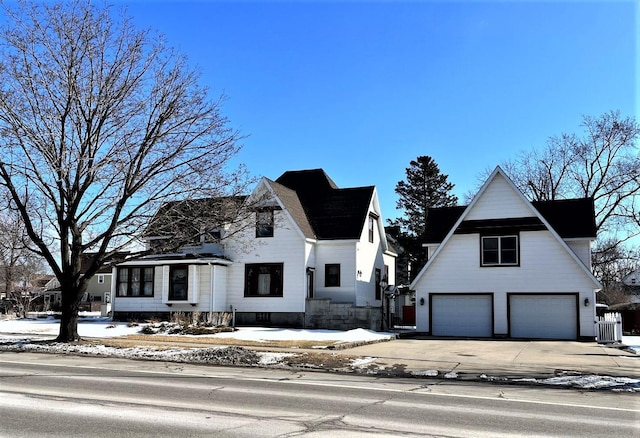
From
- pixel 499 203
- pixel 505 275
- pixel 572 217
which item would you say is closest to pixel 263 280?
pixel 505 275

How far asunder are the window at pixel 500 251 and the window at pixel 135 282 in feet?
60.8

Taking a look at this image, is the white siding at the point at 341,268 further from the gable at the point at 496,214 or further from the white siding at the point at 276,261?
the gable at the point at 496,214

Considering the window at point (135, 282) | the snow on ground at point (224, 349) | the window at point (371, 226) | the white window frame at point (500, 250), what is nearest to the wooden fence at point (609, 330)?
the snow on ground at point (224, 349)

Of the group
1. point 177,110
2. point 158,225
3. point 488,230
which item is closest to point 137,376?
point 158,225

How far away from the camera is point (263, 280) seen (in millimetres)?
32156

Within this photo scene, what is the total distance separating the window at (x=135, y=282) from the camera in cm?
3366

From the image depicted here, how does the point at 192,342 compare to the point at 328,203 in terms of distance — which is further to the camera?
the point at 328,203

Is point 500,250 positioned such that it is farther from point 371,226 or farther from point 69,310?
point 69,310

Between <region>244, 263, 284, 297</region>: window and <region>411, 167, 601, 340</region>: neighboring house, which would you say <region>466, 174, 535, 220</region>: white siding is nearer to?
<region>411, 167, 601, 340</region>: neighboring house

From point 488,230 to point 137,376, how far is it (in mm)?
20764

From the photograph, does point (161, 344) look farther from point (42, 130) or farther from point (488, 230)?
point (488, 230)

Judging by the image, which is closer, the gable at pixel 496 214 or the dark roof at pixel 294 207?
the gable at pixel 496 214

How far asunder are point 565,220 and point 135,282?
2389 centimetres

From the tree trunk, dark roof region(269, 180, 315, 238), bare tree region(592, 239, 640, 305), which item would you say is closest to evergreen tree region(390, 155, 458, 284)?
bare tree region(592, 239, 640, 305)
